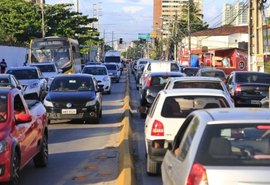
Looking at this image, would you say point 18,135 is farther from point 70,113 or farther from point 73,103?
point 73,103

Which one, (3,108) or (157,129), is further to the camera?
(157,129)

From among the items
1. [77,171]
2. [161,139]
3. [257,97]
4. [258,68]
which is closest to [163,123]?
[161,139]

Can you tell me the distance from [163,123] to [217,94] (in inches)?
42.8

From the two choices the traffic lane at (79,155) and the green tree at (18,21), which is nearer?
the traffic lane at (79,155)

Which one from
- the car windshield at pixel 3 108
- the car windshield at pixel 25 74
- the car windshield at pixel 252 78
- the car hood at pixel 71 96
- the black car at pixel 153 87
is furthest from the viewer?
the car windshield at pixel 25 74

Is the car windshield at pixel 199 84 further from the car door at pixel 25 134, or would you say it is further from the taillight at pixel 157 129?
the car door at pixel 25 134

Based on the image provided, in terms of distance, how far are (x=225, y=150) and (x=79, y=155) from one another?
281 inches

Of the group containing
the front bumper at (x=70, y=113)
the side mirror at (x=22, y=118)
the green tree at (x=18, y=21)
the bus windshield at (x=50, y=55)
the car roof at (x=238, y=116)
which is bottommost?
the front bumper at (x=70, y=113)

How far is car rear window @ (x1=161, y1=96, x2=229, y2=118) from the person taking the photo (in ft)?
31.6

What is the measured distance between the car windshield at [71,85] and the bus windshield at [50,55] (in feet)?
64.5

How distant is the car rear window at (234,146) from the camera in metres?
5.01

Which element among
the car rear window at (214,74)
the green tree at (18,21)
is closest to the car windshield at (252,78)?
the car rear window at (214,74)

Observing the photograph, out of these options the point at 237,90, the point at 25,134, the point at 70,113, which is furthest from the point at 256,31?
the point at 25,134

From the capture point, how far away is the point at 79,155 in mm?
12000
